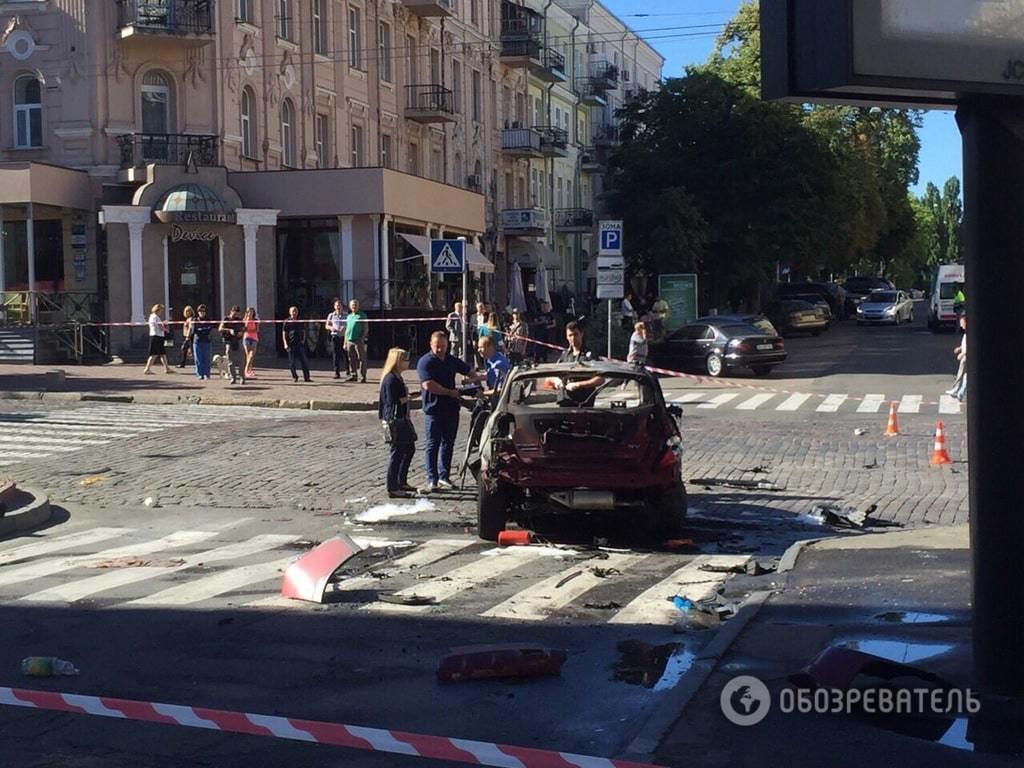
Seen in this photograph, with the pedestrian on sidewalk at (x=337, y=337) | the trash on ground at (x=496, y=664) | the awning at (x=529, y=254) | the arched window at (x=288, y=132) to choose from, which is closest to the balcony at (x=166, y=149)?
the arched window at (x=288, y=132)

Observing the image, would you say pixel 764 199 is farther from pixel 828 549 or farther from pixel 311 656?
pixel 311 656

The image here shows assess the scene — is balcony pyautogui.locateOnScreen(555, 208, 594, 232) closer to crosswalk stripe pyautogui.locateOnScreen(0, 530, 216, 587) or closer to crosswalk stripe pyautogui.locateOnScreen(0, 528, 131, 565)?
crosswalk stripe pyautogui.locateOnScreen(0, 528, 131, 565)

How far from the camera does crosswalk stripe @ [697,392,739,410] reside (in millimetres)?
25630

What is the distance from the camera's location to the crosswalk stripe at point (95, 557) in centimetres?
1072

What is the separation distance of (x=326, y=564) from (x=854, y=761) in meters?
4.76

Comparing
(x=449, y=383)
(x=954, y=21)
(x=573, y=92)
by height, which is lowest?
(x=449, y=383)

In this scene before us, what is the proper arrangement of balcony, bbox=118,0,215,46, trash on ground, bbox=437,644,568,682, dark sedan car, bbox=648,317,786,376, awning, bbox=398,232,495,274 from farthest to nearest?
awning, bbox=398,232,495,274
balcony, bbox=118,0,215,46
dark sedan car, bbox=648,317,786,376
trash on ground, bbox=437,644,568,682

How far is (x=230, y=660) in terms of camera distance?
25.4 feet

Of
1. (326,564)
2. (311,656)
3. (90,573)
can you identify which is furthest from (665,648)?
(90,573)

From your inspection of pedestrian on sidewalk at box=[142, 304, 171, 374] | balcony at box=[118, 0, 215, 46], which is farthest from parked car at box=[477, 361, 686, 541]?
balcony at box=[118, 0, 215, 46]

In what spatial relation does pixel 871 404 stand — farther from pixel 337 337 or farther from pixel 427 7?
pixel 427 7

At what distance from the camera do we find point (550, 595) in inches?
378

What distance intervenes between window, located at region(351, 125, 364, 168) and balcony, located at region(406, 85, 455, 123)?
3.22 m

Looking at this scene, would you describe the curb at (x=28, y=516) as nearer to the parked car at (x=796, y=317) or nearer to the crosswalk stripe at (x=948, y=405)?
the crosswalk stripe at (x=948, y=405)
